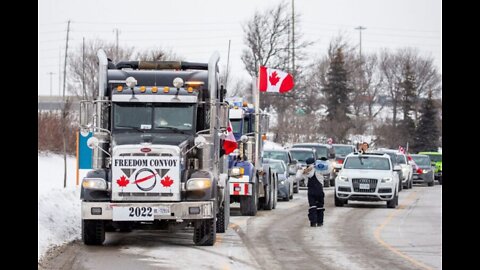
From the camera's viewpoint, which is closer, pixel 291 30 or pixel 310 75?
pixel 291 30

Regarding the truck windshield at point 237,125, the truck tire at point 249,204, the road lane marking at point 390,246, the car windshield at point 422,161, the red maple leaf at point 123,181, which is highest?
the truck windshield at point 237,125

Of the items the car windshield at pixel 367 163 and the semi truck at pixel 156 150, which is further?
the car windshield at pixel 367 163

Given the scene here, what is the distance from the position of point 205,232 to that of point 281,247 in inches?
58.0

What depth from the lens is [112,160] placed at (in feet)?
63.3

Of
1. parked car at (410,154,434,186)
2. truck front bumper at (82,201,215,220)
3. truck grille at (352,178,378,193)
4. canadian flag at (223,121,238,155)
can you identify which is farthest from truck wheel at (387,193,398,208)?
parked car at (410,154,434,186)

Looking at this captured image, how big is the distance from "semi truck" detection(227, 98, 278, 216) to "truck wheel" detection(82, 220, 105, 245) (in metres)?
7.83

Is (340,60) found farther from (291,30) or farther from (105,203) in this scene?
(105,203)

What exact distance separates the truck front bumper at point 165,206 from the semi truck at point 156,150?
18 mm

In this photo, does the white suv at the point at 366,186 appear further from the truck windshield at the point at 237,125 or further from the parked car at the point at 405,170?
the parked car at the point at 405,170

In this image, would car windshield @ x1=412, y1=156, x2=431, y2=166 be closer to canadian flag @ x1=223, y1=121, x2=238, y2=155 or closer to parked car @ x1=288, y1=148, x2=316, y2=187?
parked car @ x1=288, y1=148, x2=316, y2=187

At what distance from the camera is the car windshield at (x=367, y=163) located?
34.2m

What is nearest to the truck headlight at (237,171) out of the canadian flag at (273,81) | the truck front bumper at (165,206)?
the truck front bumper at (165,206)
